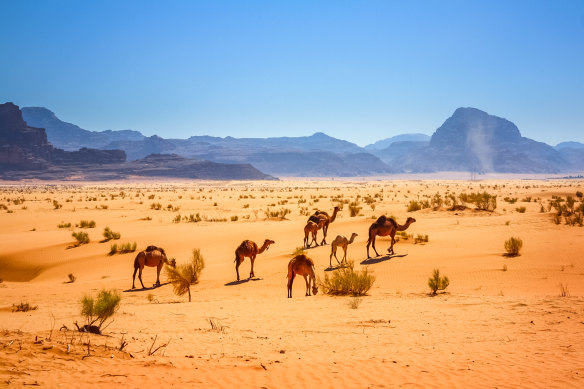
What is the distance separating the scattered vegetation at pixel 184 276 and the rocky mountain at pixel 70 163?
137 metres

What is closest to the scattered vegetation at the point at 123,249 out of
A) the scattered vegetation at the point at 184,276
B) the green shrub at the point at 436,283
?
the scattered vegetation at the point at 184,276

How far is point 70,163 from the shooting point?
154 meters

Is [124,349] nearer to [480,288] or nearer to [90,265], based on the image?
[480,288]

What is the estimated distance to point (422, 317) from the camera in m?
8.44

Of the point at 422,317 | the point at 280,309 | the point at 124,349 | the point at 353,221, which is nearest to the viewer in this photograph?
the point at 124,349

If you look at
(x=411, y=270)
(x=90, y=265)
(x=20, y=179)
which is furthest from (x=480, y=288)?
(x=20, y=179)

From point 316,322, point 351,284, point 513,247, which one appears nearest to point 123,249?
point 351,284

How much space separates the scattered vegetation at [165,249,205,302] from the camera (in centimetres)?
1139

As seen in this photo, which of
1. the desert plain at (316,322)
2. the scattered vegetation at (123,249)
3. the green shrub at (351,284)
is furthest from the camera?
the scattered vegetation at (123,249)

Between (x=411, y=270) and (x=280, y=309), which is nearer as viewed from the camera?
(x=280, y=309)

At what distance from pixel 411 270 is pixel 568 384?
8.58 meters

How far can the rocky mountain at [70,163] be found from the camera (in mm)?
139250

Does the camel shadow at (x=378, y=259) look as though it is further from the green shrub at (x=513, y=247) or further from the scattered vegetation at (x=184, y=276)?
the scattered vegetation at (x=184, y=276)

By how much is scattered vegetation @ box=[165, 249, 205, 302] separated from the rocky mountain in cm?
13665
